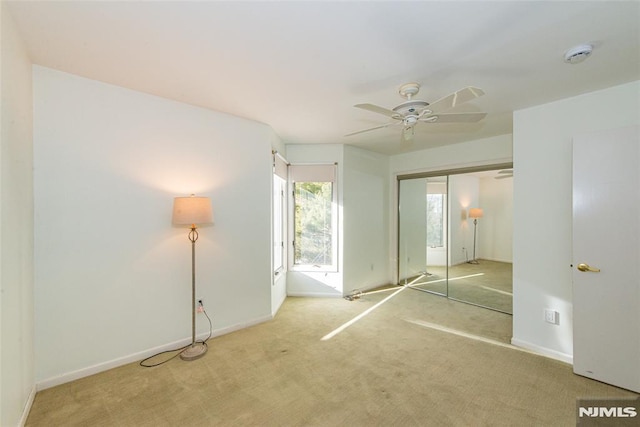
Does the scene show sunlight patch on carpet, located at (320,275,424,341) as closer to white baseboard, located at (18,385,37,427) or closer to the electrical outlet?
the electrical outlet

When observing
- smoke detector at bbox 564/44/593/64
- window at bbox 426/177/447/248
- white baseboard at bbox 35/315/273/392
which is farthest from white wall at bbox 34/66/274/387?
window at bbox 426/177/447/248

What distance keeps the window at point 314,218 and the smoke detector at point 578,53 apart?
9.92 ft

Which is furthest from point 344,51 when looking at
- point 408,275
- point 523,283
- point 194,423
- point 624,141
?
point 408,275

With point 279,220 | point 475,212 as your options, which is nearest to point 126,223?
point 279,220

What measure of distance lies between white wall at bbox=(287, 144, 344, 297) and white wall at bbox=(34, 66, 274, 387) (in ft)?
4.02

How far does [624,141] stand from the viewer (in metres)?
2.17

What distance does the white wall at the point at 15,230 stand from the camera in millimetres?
1532

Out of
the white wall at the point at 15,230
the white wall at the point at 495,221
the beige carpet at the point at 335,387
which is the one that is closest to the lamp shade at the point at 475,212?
the white wall at the point at 495,221

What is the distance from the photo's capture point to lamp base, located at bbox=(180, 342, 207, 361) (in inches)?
102

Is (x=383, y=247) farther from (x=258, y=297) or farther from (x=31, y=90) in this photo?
(x=31, y=90)

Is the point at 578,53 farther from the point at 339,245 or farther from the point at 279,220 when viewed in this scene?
the point at 279,220

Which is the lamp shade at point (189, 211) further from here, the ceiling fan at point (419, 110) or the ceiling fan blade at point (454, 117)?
the ceiling fan blade at point (454, 117)

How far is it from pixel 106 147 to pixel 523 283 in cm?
443

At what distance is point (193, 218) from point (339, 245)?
254cm
